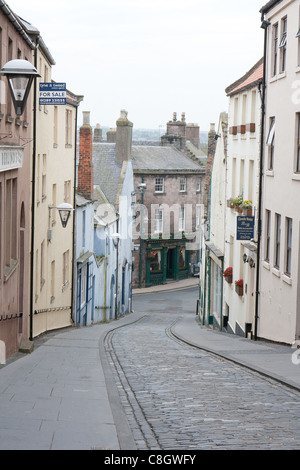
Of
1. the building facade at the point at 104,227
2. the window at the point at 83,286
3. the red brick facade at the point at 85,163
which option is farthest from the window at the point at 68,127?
the window at the point at 83,286

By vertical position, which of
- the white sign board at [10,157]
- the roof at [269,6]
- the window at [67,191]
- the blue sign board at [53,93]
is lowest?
the window at [67,191]

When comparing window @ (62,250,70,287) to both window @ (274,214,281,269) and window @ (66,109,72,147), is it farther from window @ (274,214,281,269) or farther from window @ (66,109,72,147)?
window @ (274,214,281,269)

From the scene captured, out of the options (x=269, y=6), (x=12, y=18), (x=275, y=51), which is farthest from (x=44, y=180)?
(x=12, y=18)

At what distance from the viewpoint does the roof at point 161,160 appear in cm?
5691

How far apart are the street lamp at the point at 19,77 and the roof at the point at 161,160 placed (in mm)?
43595

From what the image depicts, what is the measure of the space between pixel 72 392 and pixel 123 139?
36096 mm

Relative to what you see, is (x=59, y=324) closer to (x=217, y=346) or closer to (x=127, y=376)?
(x=217, y=346)

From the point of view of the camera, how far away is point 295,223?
63.7 feet

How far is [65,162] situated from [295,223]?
11907 millimetres

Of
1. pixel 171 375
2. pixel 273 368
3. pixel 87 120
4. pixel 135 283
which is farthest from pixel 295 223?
pixel 135 283

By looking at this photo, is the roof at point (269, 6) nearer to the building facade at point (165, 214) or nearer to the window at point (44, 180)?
the window at point (44, 180)

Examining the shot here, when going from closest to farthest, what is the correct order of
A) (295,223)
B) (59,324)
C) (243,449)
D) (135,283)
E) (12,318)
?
(243,449)
(12,318)
(295,223)
(59,324)
(135,283)

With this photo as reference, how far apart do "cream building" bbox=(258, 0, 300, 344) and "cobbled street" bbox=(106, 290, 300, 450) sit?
11.2ft

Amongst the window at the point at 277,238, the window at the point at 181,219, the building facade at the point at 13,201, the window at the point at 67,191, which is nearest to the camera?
the building facade at the point at 13,201
